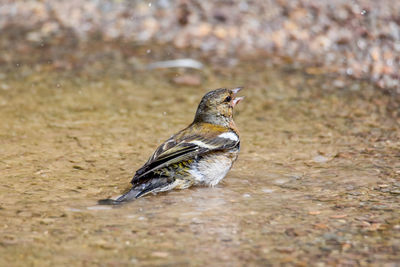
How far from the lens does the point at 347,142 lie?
271 inches

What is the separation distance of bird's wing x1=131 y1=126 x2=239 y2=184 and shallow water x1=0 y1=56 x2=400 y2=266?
265 millimetres

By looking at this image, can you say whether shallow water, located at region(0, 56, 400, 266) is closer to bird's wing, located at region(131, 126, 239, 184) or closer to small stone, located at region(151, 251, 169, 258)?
small stone, located at region(151, 251, 169, 258)

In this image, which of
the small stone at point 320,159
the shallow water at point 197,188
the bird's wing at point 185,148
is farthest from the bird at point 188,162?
the small stone at point 320,159

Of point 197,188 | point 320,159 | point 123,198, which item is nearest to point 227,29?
point 320,159

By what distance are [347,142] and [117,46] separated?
4676 mm

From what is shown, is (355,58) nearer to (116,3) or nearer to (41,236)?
(116,3)

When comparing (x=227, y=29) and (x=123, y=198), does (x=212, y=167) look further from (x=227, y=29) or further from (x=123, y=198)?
(x=227, y=29)

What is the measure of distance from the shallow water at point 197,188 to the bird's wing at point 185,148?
0.87ft

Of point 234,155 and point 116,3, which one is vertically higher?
point 116,3

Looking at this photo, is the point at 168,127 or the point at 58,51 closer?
the point at 168,127

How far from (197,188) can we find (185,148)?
40 cm

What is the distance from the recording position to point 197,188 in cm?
571

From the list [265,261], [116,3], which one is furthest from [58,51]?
[265,261]

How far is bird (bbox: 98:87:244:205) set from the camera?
5.31 meters
